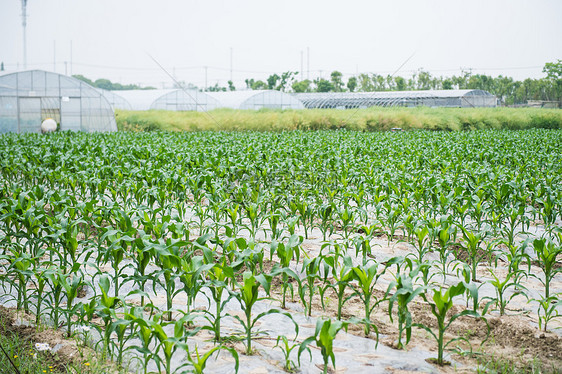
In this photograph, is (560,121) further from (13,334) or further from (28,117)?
(13,334)

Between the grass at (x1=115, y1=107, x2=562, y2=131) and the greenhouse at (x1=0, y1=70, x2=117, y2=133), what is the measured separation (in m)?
3.10

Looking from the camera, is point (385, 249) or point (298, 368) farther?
point (385, 249)

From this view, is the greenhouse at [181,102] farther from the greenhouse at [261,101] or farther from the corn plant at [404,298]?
the corn plant at [404,298]

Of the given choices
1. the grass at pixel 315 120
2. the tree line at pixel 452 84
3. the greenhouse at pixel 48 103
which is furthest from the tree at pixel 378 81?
the greenhouse at pixel 48 103

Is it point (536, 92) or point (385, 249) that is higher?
point (536, 92)

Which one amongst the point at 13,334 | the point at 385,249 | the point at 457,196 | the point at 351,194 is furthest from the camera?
the point at 351,194

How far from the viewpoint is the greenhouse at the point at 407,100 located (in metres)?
42.2

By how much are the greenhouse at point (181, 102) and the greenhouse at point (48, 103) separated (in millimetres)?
9604

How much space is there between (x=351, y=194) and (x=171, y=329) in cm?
371

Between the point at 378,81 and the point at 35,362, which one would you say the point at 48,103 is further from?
the point at 378,81

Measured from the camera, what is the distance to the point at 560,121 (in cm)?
3619

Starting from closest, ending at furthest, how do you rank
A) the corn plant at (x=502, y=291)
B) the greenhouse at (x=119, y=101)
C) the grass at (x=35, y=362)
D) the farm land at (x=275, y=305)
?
the grass at (x=35, y=362), the farm land at (x=275, y=305), the corn plant at (x=502, y=291), the greenhouse at (x=119, y=101)

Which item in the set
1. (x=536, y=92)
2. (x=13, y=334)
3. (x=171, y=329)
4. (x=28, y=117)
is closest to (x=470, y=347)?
(x=171, y=329)

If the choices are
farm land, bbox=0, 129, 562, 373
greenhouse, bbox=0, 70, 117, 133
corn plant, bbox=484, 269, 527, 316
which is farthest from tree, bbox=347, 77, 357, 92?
corn plant, bbox=484, 269, 527, 316
